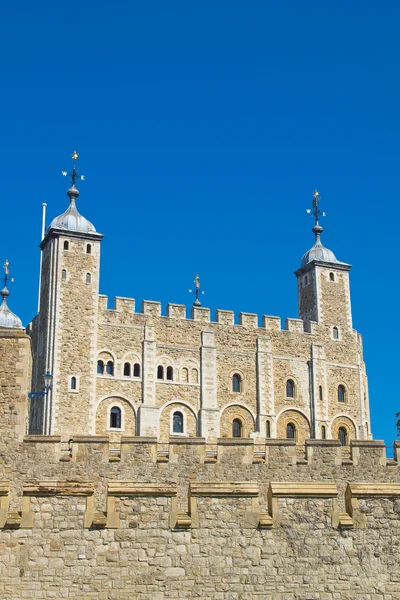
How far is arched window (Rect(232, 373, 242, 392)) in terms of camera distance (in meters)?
51.9

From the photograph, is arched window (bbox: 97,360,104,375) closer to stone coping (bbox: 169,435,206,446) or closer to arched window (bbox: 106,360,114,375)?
arched window (bbox: 106,360,114,375)

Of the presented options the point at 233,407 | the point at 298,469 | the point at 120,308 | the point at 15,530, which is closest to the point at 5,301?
the point at 120,308

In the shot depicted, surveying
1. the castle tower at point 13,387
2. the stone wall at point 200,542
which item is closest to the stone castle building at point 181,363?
the castle tower at point 13,387

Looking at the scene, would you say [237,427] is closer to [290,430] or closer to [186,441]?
[290,430]

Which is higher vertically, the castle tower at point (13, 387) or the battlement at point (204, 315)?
the battlement at point (204, 315)

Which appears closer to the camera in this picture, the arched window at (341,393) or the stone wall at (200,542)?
the stone wall at (200,542)

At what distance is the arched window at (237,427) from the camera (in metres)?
50.9

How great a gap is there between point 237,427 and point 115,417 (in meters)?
7.17

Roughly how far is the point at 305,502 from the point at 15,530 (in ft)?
12.3

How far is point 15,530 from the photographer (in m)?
11.7

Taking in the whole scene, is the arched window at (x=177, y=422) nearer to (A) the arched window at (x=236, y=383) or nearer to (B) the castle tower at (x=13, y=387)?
(A) the arched window at (x=236, y=383)

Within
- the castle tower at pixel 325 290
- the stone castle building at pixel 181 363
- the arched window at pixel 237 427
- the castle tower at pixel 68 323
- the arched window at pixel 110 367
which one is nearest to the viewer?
the castle tower at pixel 68 323

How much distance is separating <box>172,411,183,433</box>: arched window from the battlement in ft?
17.8

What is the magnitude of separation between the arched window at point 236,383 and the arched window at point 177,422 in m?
3.76
